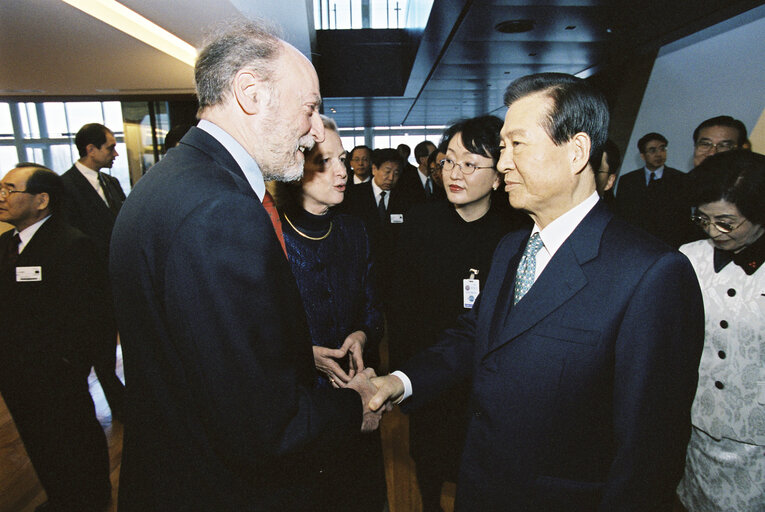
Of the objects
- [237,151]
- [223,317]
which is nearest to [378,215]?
[237,151]

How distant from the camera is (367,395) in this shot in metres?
1.28

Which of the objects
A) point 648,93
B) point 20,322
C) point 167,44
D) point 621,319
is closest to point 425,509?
point 621,319

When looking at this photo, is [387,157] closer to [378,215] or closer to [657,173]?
[378,215]

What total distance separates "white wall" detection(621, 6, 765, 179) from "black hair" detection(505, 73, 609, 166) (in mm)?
5772

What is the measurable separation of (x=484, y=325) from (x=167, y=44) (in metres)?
4.72

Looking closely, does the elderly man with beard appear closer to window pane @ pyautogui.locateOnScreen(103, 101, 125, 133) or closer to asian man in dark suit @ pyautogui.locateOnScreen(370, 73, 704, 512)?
asian man in dark suit @ pyautogui.locateOnScreen(370, 73, 704, 512)

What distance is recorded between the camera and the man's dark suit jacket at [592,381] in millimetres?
902

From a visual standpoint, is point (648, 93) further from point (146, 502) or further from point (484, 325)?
point (146, 502)

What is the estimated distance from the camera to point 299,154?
1120mm

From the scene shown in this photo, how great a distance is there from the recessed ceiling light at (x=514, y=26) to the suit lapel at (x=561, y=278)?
17.1ft

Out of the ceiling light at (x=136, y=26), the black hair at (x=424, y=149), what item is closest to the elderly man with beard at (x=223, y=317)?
the ceiling light at (x=136, y=26)

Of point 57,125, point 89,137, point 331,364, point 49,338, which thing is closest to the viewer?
point 331,364

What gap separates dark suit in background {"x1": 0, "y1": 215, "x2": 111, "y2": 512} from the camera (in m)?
2.16

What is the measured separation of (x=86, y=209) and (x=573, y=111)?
4240 millimetres
